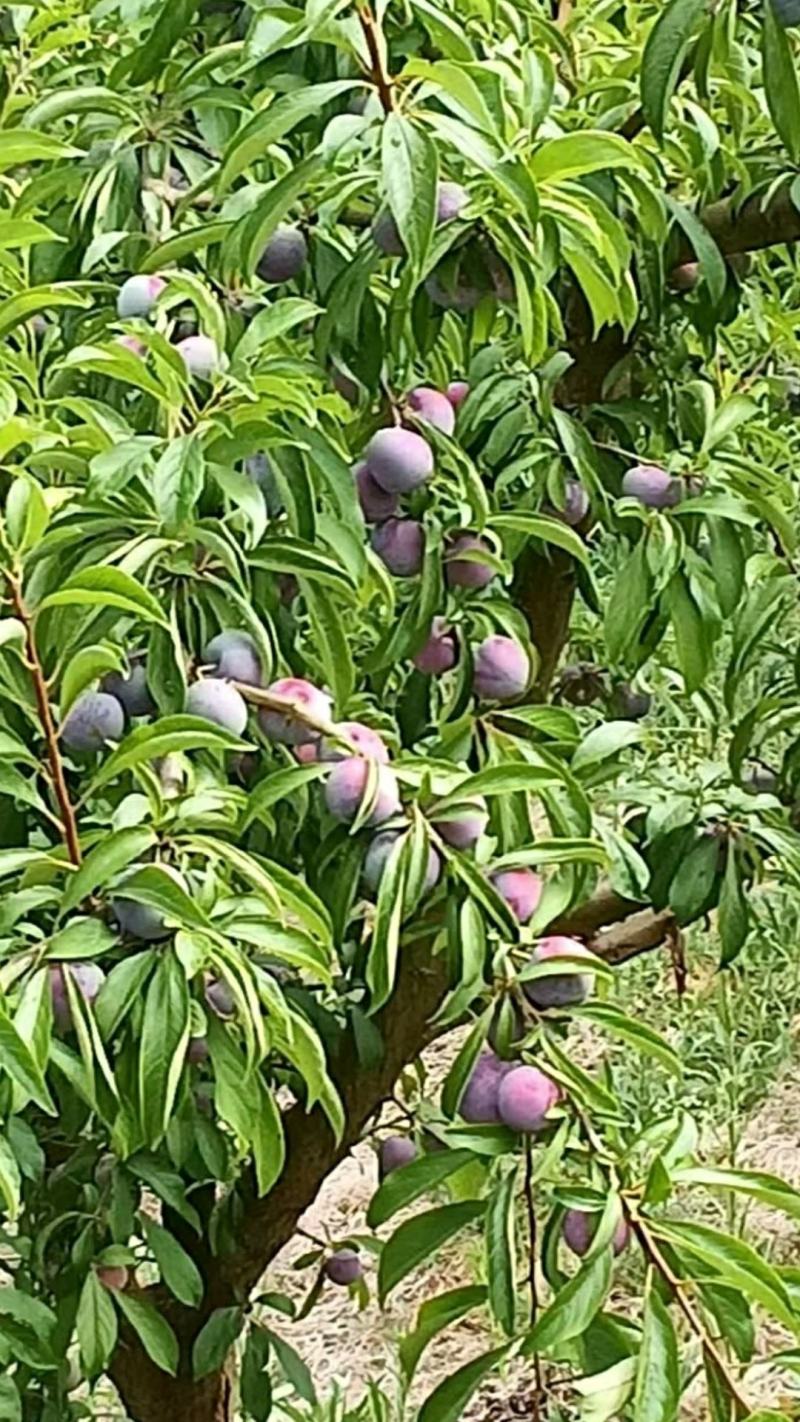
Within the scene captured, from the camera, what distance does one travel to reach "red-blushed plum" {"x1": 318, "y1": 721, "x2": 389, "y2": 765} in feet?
2.68

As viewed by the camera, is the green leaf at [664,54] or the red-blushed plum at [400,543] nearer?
the green leaf at [664,54]

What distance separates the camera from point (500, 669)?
0.98 m

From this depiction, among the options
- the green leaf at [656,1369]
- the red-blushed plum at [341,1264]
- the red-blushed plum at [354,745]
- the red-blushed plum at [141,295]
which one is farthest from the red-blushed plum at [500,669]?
the red-blushed plum at [341,1264]

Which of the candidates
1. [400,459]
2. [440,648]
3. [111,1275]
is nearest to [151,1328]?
[111,1275]

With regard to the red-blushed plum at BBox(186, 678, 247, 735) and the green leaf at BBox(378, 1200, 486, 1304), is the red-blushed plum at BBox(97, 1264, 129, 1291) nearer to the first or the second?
the green leaf at BBox(378, 1200, 486, 1304)

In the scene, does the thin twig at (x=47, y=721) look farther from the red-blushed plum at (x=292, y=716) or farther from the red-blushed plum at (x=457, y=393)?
the red-blushed plum at (x=457, y=393)

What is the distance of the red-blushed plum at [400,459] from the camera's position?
0.91 m

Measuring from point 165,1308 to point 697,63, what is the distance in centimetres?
95

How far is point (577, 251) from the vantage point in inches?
33.6

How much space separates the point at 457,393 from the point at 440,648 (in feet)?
0.56

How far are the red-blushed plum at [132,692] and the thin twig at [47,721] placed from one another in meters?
0.06

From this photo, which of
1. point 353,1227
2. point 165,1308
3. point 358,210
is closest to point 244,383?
point 358,210

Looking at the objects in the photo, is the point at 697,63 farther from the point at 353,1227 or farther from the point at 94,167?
the point at 353,1227

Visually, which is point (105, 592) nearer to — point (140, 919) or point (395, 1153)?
point (140, 919)
